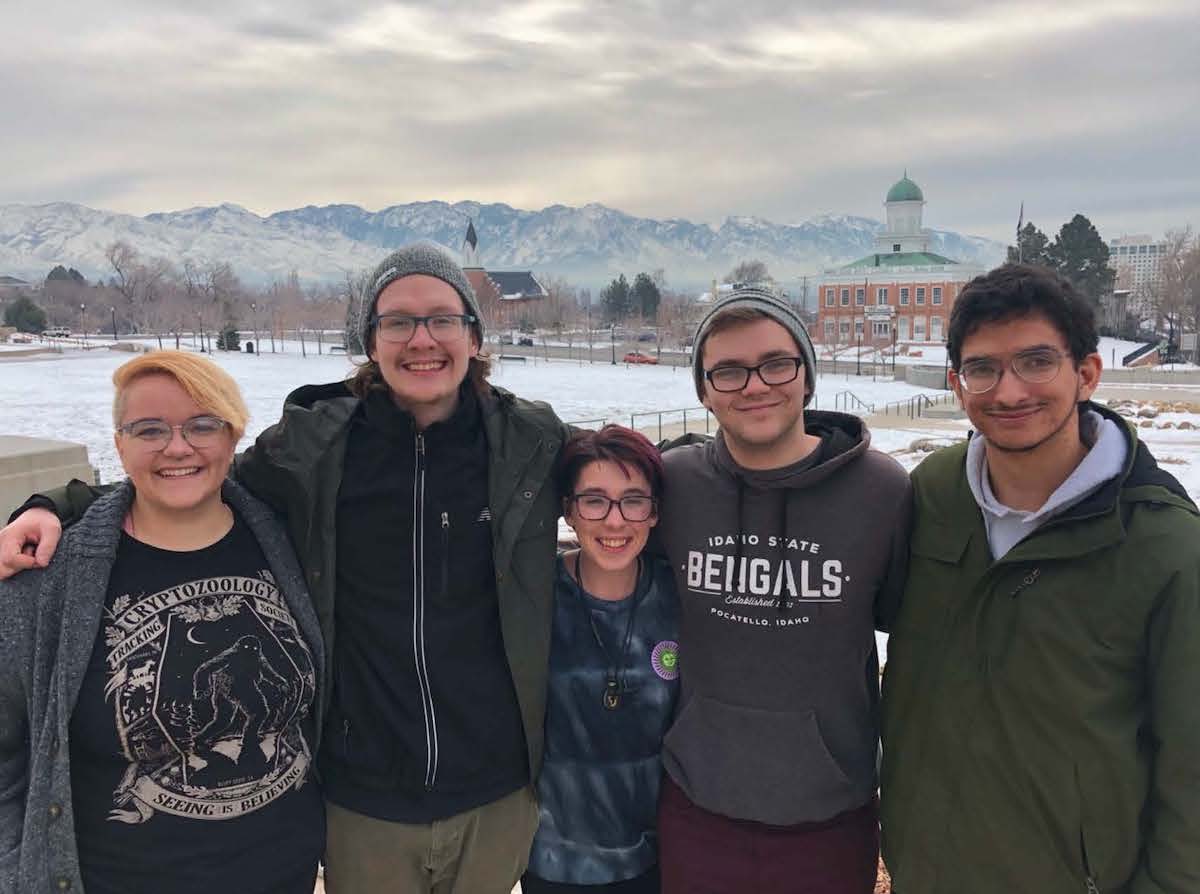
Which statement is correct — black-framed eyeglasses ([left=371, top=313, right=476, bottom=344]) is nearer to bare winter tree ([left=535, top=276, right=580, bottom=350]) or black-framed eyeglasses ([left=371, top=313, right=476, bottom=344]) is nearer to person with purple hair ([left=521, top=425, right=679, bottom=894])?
person with purple hair ([left=521, top=425, right=679, bottom=894])

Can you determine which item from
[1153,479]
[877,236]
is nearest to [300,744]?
[1153,479]

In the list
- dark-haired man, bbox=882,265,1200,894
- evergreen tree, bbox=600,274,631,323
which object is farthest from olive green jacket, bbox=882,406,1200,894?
evergreen tree, bbox=600,274,631,323

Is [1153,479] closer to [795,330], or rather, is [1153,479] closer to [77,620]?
[795,330]

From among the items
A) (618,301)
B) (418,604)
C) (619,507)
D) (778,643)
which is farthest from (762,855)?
(618,301)

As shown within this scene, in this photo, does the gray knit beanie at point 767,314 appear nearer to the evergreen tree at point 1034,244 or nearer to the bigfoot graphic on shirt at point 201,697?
the bigfoot graphic on shirt at point 201,697

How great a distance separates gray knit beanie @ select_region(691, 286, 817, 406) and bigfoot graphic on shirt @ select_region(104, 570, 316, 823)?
5.68ft

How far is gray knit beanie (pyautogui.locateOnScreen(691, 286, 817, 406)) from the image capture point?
120 inches

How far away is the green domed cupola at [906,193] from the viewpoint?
91.8m

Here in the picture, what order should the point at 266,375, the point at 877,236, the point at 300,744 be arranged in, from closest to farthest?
the point at 300,744
the point at 266,375
the point at 877,236

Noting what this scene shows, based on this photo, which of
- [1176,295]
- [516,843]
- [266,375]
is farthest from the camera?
[1176,295]

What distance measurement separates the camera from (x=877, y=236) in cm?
9394

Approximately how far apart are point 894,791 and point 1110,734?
2.53 feet

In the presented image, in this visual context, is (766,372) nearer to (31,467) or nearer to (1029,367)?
(1029,367)

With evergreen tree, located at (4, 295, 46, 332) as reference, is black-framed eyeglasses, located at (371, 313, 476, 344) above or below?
below
